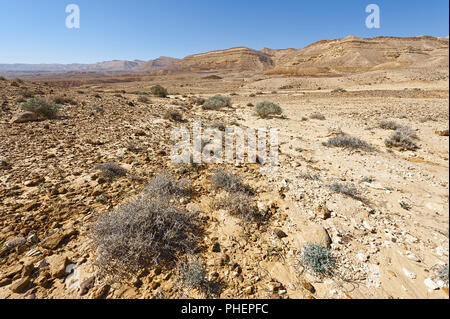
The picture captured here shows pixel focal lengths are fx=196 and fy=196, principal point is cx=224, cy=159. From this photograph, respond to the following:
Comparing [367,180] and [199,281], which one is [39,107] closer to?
[199,281]

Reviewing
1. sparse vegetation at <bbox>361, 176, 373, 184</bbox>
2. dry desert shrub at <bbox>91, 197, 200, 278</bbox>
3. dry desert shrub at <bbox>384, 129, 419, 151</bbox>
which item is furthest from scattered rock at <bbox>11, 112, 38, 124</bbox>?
dry desert shrub at <bbox>384, 129, 419, 151</bbox>

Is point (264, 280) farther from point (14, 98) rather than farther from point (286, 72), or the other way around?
point (286, 72)

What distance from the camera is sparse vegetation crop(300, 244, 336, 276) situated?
7.09 ft

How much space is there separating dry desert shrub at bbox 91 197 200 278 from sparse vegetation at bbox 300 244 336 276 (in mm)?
1344

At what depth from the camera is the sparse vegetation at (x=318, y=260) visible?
7.09ft

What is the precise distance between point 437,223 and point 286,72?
166ft

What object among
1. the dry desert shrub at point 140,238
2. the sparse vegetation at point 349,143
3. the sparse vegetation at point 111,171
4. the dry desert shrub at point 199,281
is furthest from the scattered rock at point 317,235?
the sparse vegetation at point 349,143

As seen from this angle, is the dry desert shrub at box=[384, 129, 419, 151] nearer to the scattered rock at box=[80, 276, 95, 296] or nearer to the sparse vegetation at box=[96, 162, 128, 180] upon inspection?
the sparse vegetation at box=[96, 162, 128, 180]

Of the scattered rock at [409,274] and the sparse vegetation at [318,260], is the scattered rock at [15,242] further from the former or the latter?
the scattered rock at [409,274]

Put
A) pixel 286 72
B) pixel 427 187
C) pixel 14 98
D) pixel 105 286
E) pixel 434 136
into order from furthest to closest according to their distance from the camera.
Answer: pixel 286 72, pixel 14 98, pixel 434 136, pixel 427 187, pixel 105 286

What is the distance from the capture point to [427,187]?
11.6ft

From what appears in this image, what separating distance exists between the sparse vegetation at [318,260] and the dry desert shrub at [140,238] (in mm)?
1344

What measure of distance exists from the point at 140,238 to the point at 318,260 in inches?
81.6

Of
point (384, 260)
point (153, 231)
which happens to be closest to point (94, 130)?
point (153, 231)
